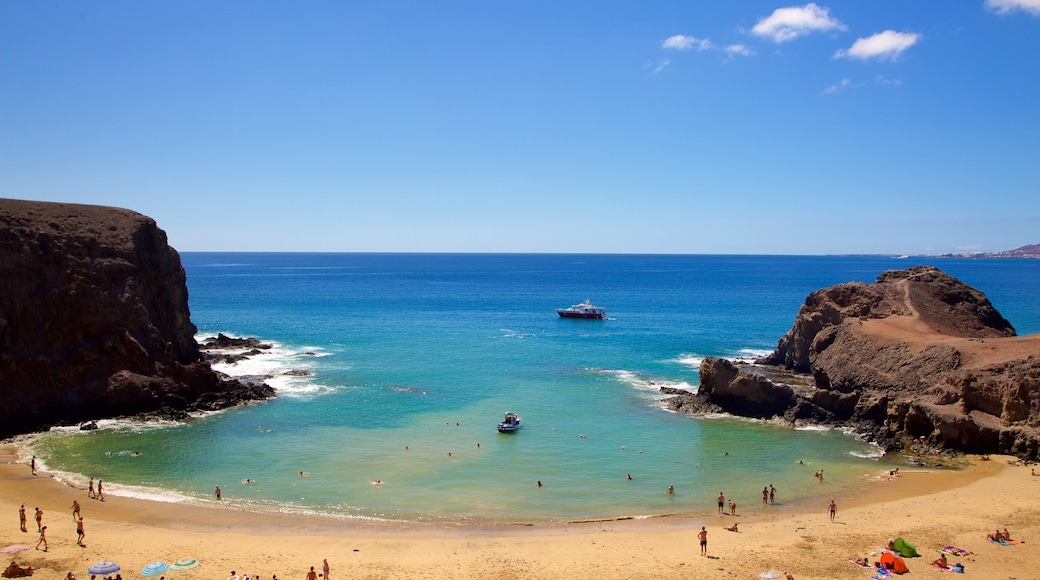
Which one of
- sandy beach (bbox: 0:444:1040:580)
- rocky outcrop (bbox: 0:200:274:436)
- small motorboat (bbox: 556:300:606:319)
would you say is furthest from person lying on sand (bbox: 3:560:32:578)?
small motorboat (bbox: 556:300:606:319)

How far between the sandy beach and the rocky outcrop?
9334mm

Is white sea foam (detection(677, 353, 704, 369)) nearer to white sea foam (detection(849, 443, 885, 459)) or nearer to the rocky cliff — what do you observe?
the rocky cliff

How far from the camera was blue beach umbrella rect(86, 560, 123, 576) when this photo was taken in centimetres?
2328

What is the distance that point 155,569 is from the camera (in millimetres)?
23859

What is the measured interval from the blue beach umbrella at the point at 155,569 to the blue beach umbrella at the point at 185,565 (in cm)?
29

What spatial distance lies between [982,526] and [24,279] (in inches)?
2127

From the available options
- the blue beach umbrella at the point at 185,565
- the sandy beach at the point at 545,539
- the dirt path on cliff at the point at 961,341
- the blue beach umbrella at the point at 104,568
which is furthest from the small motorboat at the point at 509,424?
the dirt path on cliff at the point at 961,341

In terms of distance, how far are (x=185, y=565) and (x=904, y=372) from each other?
42812mm

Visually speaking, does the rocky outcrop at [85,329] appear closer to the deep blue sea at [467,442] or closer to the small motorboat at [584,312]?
the deep blue sea at [467,442]

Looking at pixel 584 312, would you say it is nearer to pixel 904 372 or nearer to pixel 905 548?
pixel 904 372

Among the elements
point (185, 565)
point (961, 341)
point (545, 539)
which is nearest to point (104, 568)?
point (185, 565)

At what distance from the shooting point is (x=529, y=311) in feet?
372

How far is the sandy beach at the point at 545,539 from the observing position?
81.8ft

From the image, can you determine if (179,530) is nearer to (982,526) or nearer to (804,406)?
(982,526)
